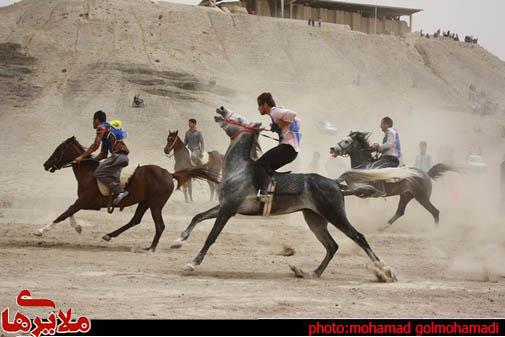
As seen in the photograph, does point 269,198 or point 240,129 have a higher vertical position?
point 240,129

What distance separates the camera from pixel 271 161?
10203mm

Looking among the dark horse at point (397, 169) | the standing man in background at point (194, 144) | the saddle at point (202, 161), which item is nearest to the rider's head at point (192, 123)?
the standing man in background at point (194, 144)

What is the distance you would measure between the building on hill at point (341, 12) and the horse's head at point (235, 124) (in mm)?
72973

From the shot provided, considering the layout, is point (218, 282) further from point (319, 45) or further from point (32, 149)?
point (319, 45)

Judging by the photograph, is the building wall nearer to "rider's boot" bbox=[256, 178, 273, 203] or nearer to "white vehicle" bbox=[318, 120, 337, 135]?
"white vehicle" bbox=[318, 120, 337, 135]

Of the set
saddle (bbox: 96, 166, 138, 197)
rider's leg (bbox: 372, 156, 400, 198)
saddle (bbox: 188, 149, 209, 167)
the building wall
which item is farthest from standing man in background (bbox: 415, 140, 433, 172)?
the building wall

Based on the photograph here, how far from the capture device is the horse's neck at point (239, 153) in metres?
10.3

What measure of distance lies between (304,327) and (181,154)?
15050mm

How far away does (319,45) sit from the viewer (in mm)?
74500

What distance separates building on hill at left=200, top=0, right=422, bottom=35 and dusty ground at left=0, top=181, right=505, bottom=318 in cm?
6979

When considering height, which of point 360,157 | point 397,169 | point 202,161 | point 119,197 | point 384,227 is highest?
point 360,157

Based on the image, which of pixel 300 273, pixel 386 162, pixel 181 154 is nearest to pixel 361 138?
pixel 386 162

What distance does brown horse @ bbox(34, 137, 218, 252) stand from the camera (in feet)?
42.1

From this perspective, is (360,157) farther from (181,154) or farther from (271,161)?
(181,154)
